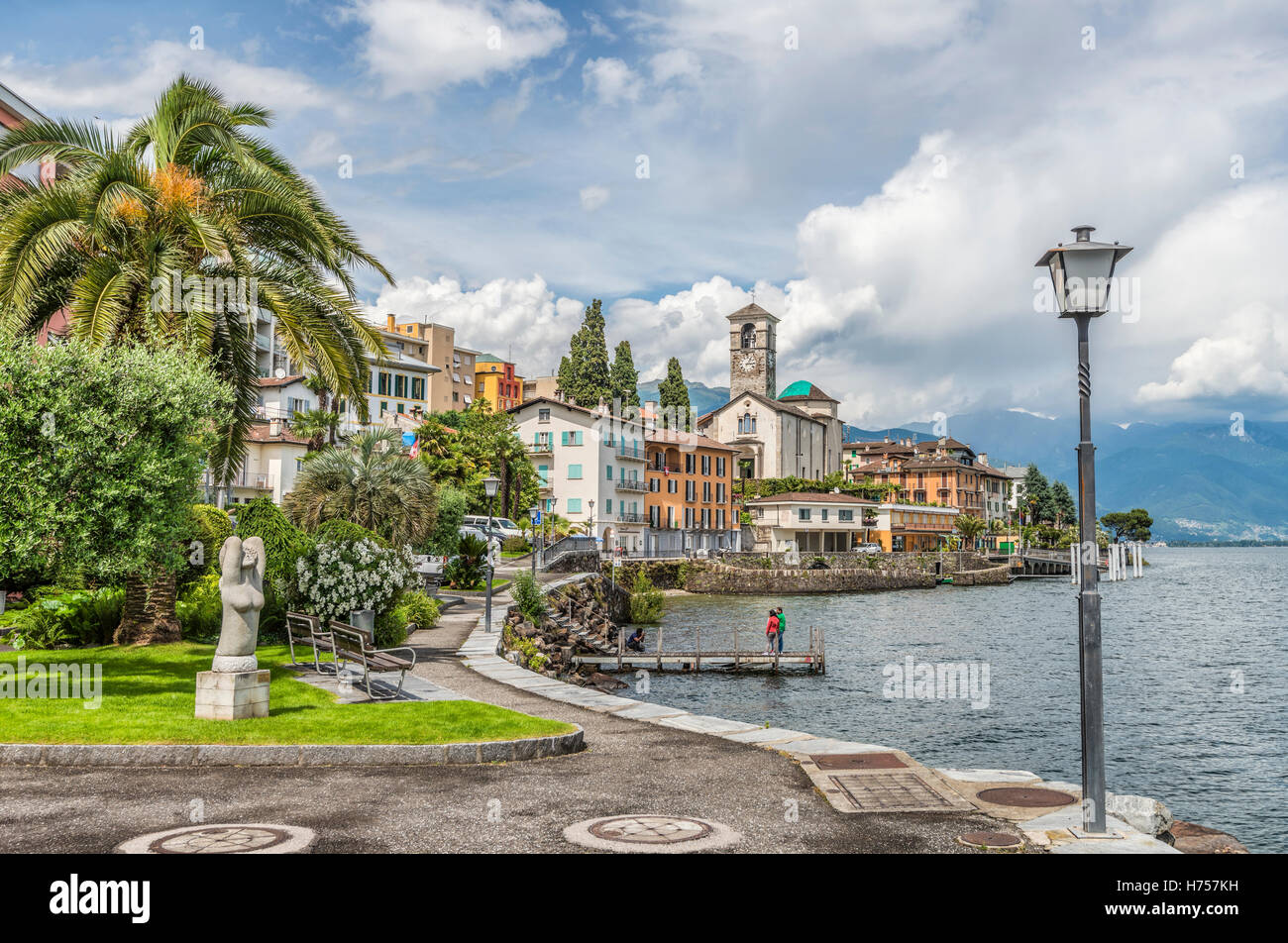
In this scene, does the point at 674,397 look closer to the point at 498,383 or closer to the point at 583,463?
the point at 583,463

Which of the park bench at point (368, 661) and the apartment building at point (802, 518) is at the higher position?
the apartment building at point (802, 518)

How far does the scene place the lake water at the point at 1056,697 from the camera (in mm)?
20281

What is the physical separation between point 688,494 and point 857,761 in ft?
266

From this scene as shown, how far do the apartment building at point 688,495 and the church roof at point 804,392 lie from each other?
54855mm

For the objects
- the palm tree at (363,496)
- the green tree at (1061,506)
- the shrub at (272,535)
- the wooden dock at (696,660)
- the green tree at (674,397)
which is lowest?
the wooden dock at (696,660)

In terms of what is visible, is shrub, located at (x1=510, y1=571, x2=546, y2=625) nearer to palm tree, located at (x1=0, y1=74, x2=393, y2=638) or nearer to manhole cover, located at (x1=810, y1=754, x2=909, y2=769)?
palm tree, located at (x1=0, y1=74, x2=393, y2=638)

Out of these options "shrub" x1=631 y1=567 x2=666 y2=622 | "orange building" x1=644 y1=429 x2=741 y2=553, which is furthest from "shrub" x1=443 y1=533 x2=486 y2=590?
"orange building" x1=644 y1=429 x2=741 y2=553

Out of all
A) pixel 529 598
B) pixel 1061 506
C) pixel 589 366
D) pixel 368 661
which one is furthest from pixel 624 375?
pixel 1061 506

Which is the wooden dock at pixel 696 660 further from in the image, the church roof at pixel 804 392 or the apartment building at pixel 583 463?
the church roof at pixel 804 392

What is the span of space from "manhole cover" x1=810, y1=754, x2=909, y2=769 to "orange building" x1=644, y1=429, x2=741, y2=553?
72674 mm

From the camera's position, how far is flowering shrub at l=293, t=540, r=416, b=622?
70.2ft

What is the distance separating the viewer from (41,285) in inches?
735

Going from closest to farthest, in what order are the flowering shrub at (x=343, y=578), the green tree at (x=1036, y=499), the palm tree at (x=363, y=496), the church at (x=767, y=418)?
the flowering shrub at (x=343, y=578) < the palm tree at (x=363, y=496) < the church at (x=767, y=418) < the green tree at (x=1036, y=499)

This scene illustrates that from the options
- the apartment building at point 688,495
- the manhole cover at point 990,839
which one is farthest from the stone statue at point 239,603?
the apartment building at point 688,495
